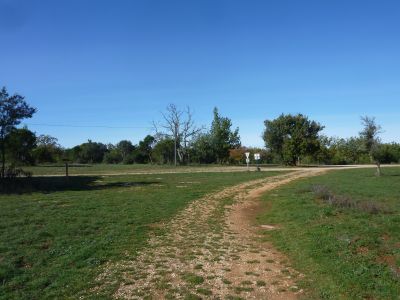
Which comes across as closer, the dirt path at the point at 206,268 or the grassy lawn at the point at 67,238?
the dirt path at the point at 206,268

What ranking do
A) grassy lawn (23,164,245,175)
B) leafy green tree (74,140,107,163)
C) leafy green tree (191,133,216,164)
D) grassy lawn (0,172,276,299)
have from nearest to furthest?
grassy lawn (0,172,276,299), grassy lawn (23,164,245,175), leafy green tree (191,133,216,164), leafy green tree (74,140,107,163)

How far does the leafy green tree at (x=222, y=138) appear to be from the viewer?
7750 centimetres

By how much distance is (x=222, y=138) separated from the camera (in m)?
78.7

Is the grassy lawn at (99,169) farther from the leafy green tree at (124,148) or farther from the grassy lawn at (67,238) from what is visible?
the leafy green tree at (124,148)

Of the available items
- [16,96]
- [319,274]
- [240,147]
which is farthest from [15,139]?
[240,147]

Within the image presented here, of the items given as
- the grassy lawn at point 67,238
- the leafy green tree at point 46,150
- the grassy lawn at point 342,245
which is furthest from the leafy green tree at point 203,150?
the grassy lawn at point 342,245

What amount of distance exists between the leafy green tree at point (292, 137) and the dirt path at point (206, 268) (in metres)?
49.7

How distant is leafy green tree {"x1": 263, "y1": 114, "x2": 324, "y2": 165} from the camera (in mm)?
60731

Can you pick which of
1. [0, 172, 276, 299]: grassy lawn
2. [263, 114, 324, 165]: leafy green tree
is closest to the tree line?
[263, 114, 324, 165]: leafy green tree

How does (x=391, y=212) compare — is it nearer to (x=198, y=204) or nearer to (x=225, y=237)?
(x=225, y=237)

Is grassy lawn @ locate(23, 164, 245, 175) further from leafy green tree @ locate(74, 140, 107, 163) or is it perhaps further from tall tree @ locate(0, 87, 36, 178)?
leafy green tree @ locate(74, 140, 107, 163)

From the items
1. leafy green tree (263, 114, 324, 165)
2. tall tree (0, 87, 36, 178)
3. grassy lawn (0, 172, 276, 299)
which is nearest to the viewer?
grassy lawn (0, 172, 276, 299)

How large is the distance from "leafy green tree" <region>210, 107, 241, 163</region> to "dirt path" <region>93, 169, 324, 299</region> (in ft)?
212

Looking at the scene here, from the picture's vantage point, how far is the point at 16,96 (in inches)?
1051
